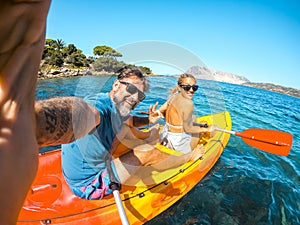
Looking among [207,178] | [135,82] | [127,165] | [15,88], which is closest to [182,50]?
[135,82]

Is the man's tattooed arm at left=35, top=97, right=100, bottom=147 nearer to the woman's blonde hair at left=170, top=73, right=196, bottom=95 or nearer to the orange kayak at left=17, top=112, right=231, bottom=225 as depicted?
the orange kayak at left=17, top=112, right=231, bottom=225

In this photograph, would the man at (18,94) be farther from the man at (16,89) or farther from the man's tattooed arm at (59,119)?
the man's tattooed arm at (59,119)

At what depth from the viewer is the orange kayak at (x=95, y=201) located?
2508 millimetres

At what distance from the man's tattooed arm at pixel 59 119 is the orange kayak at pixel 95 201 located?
1.55 m

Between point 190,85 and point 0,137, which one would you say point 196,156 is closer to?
point 190,85

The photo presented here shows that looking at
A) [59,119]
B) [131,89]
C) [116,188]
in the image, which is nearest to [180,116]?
[131,89]

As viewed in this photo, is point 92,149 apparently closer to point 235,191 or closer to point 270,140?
point 235,191

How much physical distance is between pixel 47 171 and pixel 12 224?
302cm

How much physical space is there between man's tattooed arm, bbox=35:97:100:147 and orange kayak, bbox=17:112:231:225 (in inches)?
60.9

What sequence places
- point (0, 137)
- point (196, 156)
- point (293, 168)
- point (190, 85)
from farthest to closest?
point (293, 168) → point (190, 85) → point (196, 156) → point (0, 137)

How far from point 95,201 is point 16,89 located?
2.62 meters

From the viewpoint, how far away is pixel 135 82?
309cm

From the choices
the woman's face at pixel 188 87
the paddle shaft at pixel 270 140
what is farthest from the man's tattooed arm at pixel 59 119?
the paddle shaft at pixel 270 140

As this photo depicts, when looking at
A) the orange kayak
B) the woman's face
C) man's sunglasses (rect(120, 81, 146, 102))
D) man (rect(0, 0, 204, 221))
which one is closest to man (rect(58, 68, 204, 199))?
man's sunglasses (rect(120, 81, 146, 102))
